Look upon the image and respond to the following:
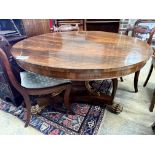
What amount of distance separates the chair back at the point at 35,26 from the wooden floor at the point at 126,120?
39.8 inches

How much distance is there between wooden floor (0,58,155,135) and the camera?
52.7 inches

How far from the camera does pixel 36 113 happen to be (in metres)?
1.54

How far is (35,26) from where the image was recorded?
1858mm

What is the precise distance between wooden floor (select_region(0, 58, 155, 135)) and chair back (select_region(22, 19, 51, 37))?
Answer: 1.01m

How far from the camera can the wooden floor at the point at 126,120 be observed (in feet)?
4.39

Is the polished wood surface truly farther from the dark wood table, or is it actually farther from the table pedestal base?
the table pedestal base

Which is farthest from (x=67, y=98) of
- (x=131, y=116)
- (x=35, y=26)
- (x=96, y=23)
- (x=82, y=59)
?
(x=96, y=23)

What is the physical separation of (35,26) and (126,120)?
156 centimetres

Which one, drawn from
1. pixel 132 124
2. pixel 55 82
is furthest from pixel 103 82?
pixel 55 82

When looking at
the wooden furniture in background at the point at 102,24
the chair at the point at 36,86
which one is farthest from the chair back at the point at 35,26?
the wooden furniture in background at the point at 102,24

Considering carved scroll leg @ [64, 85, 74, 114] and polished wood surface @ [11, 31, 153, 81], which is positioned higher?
polished wood surface @ [11, 31, 153, 81]

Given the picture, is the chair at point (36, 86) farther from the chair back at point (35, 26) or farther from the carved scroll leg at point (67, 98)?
the chair back at point (35, 26)

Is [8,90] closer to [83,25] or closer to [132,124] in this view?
[132,124]

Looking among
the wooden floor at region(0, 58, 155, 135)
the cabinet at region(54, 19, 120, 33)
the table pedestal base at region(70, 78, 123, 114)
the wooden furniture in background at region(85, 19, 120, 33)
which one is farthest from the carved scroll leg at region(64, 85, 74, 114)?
the wooden furniture in background at region(85, 19, 120, 33)
